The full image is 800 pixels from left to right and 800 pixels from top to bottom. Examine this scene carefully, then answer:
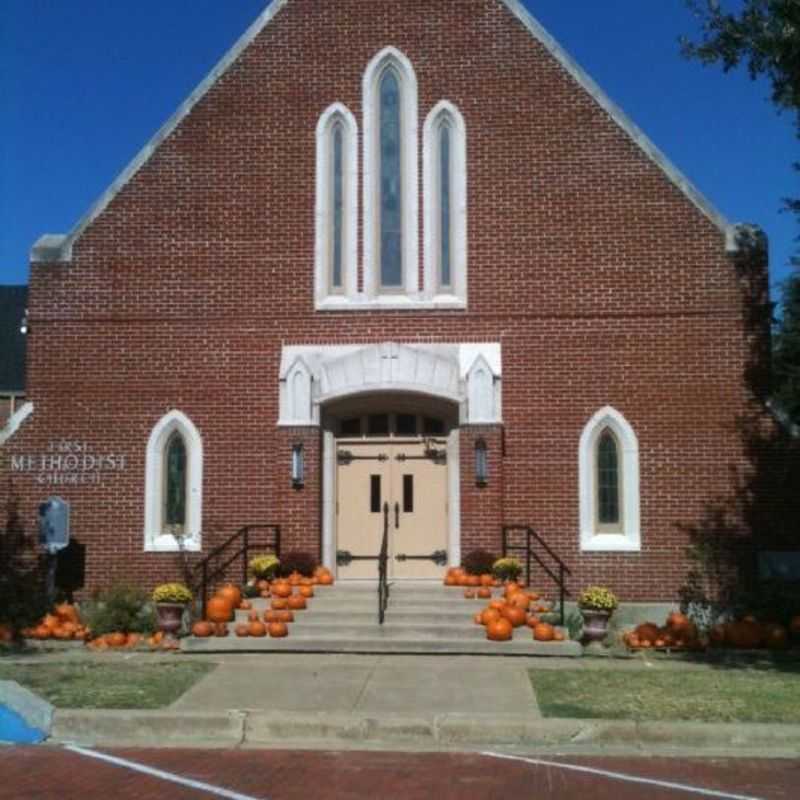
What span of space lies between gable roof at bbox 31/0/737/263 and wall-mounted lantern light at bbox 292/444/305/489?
180 inches

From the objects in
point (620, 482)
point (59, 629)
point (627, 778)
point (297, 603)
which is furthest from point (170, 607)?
point (627, 778)

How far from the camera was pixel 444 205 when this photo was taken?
17.4 meters

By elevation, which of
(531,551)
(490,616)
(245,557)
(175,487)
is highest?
(175,487)

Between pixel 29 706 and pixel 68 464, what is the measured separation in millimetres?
7151

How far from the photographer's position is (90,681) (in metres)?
11.9

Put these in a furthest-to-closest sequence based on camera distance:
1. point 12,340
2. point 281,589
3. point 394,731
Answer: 1. point 12,340
2. point 281,589
3. point 394,731

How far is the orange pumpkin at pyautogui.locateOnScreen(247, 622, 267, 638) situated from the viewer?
14.3 meters

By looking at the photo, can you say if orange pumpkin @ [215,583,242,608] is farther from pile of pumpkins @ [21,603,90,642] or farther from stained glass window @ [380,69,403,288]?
stained glass window @ [380,69,403,288]

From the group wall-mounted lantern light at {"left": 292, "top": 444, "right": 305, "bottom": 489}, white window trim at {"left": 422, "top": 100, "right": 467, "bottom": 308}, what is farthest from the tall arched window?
white window trim at {"left": 422, "top": 100, "right": 467, "bottom": 308}

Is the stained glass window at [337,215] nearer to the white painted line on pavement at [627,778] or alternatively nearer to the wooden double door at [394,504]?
the wooden double door at [394,504]

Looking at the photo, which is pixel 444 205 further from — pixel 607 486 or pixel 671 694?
pixel 671 694

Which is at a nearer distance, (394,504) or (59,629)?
(59,629)

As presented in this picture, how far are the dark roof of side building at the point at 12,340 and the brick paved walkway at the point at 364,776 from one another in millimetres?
31224

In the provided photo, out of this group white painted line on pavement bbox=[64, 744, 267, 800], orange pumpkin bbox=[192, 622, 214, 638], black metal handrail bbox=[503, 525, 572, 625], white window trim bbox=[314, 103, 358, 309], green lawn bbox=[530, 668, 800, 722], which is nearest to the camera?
white painted line on pavement bbox=[64, 744, 267, 800]
